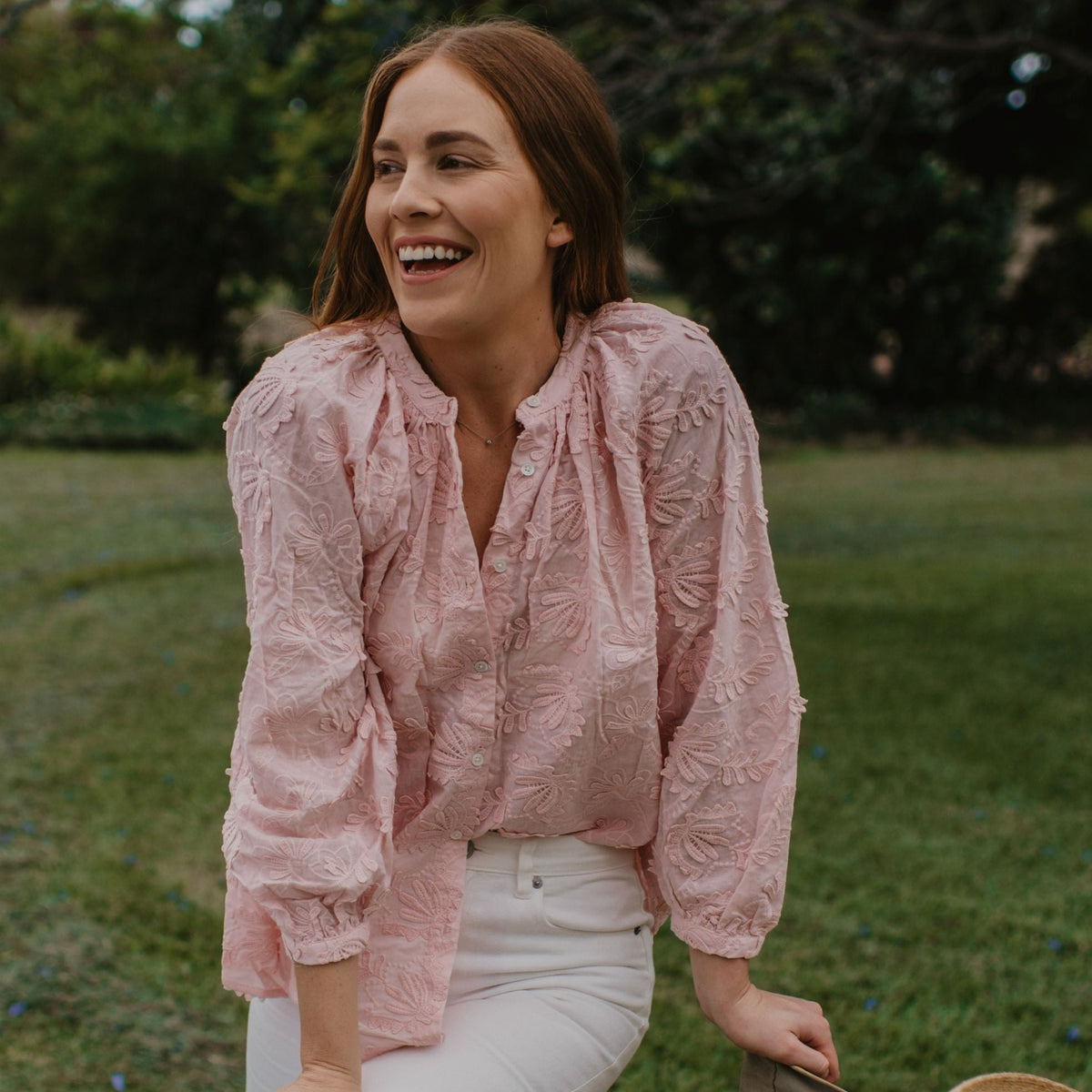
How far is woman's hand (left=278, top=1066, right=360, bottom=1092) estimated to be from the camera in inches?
65.1

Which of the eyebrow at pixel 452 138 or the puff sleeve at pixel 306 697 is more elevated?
the eyebrow at pixel 452 138

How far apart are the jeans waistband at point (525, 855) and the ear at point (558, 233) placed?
84 centimetres

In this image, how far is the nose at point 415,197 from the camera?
179cm

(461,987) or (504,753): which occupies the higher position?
(504,753)

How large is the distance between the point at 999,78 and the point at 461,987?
14.9 meters

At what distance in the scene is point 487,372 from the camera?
193 cm

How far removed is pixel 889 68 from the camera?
21.9ft

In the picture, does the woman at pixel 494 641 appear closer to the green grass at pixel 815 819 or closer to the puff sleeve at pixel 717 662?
the puff sleeve at pixel 717 662

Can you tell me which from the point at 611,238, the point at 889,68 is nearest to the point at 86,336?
the point at 889,68

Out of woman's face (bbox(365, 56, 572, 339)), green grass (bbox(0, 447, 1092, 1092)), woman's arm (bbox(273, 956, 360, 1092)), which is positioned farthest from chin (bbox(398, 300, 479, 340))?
woman's arm (bbox(273, 956, 360, 1092))

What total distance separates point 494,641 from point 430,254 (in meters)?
0.53

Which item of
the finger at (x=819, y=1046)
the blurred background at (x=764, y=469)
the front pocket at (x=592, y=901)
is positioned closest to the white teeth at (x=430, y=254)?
the blurred background at (x=764, y=469)

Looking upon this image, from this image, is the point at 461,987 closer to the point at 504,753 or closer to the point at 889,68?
the point at 504,753

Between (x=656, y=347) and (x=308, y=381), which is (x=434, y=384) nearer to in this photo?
(x=308, y=381)
